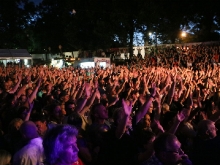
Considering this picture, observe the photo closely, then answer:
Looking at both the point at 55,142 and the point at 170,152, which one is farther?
the point at 170,152

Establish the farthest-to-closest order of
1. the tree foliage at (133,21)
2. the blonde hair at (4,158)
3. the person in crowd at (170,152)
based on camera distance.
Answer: the tree foliage at (133,21), the blonde hair at (4,158), the person in crowd at (170,152)

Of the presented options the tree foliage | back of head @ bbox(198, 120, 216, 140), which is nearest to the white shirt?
back of head @ bbox(198, 120, 216, 140)

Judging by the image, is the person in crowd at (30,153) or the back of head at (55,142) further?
the person in crowd at (30,153)

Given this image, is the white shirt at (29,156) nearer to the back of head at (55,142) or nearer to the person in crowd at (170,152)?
the back of head at (55,142)

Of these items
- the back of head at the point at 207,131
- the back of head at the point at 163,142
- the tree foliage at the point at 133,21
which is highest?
the tree foliage at the point at 133,21

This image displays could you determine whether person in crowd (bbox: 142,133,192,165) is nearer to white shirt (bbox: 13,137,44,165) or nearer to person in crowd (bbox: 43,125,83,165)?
person in crowd (bbox: 43,125,83,165)

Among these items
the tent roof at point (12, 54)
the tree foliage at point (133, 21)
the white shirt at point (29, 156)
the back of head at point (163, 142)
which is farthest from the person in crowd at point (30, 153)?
the tree foliage at point (133, 21)

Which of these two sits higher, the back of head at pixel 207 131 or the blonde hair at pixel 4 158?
the back of head at pixel 207 131

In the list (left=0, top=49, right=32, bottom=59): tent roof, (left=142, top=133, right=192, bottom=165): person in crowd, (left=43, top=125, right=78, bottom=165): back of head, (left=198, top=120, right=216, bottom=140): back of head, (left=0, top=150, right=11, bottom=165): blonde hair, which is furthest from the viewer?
(left=0, top=49, right=32, bottom=59): tent roof

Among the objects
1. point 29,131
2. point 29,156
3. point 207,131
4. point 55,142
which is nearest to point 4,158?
point 29,156

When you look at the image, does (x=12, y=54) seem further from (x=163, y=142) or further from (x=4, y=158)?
(x=163, y=142)

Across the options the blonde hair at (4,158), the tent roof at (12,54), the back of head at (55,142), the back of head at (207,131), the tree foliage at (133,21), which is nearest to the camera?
→ the back of head at (55,142)

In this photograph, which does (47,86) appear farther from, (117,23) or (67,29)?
(67,29)

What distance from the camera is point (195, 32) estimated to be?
3981 centimetres
